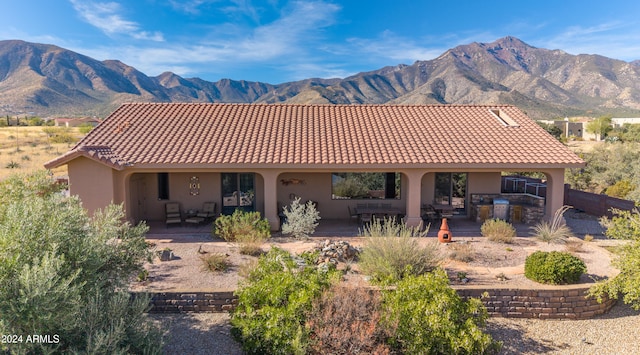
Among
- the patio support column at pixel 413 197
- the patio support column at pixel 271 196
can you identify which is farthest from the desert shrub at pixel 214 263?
the patio support column at pixel 413 197

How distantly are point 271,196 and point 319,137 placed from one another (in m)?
3.36

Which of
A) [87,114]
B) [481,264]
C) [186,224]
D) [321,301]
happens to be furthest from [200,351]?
[87,114]

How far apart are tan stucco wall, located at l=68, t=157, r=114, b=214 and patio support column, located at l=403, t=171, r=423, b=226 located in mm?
10191

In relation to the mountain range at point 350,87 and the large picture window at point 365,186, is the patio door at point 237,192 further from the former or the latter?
the mountain range at point 350,87

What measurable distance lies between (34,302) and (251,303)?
11.4 feet

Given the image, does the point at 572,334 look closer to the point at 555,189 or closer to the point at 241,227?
the point at 555,189

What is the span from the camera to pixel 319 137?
16188 millimetres

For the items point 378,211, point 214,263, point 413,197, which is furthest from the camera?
point 378,211

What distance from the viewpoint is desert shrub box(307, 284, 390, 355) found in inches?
263

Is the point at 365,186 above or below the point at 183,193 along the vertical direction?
above

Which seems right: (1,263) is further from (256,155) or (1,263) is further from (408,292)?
(256,155)

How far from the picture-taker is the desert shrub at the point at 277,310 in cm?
673

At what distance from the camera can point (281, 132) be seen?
16500 mm

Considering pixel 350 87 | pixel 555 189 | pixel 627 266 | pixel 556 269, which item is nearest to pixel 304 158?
pixel 556 269
